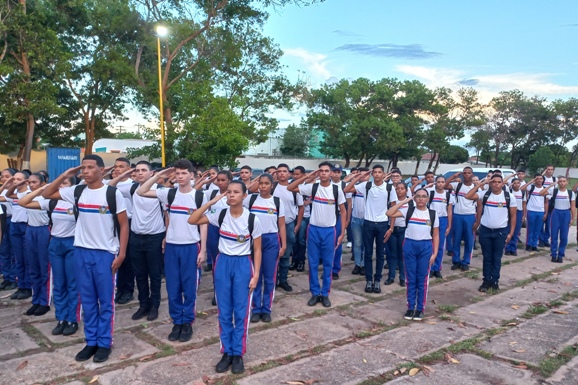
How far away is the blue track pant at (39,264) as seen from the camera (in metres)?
5.70

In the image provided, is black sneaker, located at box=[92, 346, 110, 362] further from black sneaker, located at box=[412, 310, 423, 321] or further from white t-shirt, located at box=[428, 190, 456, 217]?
white t-shirt, located at box=[428, 190, 456, 217]

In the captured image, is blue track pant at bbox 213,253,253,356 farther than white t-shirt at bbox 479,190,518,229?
No

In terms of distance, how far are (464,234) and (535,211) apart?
3.04 m

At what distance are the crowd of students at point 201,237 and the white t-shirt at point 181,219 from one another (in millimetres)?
11

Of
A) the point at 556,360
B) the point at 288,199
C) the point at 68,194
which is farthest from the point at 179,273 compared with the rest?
the point at 556,360

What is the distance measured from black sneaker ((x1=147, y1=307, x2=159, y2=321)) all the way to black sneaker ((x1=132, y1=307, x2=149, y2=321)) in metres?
0.06

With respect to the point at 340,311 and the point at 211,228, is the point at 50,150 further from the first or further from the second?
the point at 340,311

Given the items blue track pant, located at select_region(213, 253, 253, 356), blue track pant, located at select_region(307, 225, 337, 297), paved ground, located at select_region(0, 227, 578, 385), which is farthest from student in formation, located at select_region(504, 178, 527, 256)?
blue track pant, located at select_region(213, 253, 253, 356)

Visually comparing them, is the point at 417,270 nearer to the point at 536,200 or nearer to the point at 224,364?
the point at 224,364

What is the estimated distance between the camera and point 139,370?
4234mm

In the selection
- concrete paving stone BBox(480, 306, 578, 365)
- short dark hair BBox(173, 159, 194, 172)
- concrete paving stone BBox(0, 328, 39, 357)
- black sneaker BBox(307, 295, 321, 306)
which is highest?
short dark hair BBox(173, 159, 194, 172)

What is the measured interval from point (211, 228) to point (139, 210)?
153cm

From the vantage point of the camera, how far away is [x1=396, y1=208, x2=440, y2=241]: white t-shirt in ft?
19.1

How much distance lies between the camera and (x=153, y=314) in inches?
221
